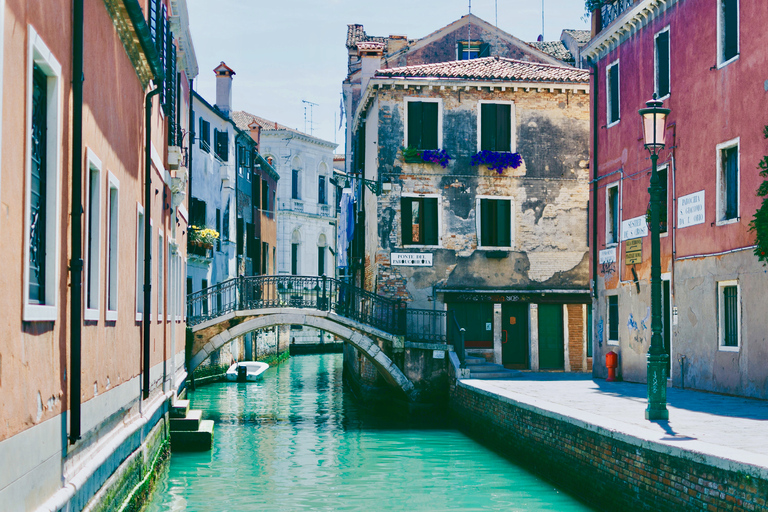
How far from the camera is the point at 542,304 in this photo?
898 inches

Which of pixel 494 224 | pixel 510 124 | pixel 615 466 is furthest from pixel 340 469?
pixel 510 124

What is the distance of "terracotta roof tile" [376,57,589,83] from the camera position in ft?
72.8

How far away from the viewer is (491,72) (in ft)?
74.7

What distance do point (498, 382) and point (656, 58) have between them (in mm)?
7040

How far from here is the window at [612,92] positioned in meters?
18.7

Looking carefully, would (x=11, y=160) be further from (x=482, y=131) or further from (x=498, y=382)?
(x=482, y=131)

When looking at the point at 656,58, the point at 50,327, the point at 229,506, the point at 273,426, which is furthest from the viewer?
the point at 273,426

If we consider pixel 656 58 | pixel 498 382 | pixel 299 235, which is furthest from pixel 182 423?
pixel 299 235

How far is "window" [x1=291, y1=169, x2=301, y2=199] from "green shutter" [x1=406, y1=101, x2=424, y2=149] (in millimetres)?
23618

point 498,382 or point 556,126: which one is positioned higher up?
point 556,126

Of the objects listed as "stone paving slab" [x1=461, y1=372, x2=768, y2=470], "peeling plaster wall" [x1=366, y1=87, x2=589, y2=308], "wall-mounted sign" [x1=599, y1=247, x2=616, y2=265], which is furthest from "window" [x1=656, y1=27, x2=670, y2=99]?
"peeling plaster wall" [x1=366, y1=87, x2=589, y2=308]

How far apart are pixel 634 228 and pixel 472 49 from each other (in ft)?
44.1

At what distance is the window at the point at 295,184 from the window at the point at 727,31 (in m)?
32.7

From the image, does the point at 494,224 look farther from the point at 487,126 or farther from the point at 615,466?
the point at 615,466
